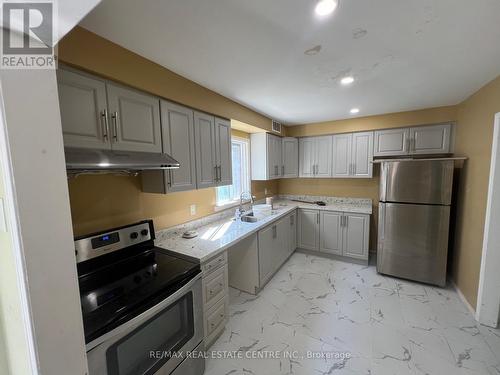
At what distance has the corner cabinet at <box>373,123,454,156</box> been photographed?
293 cm

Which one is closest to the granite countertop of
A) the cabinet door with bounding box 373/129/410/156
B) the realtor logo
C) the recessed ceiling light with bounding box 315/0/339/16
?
the cabinet door with bounding box 373/129/410/156

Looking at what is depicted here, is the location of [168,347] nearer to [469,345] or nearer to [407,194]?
[469,345]

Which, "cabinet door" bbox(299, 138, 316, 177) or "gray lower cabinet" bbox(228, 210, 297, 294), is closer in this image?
"gray lower cabinet" bbox(228, 210, 297, 294)

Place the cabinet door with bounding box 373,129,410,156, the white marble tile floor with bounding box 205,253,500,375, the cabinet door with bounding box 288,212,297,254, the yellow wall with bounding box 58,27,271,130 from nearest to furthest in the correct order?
the yellow wall with bounding box 58,27,271,130, the white marble tile floor with bounding box 205,253,500,375, the cabinet door with bounding box 373,129,410,156, the cabinet door with bounding box 288,212,297,254

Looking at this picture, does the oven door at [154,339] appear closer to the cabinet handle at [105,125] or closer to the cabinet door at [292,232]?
the cabinet handle at [105,125]

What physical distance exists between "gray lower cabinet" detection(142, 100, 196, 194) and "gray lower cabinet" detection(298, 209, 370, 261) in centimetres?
237

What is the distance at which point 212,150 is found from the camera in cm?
222

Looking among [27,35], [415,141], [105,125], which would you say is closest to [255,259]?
[105,125]

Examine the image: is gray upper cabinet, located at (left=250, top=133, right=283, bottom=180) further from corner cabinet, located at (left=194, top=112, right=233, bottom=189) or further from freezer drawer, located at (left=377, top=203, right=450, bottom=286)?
freezer drawer, located at (left=377, top=203, right=450, bottom=286)

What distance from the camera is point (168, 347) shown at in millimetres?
1336

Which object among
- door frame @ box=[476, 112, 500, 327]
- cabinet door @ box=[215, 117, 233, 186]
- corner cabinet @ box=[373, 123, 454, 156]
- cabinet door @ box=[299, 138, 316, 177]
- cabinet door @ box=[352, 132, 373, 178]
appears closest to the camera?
door frame @ box=[476, 112, 500, 327]

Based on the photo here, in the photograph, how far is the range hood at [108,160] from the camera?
109 centimetres

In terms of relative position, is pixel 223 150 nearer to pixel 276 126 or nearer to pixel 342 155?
pixel 276 126

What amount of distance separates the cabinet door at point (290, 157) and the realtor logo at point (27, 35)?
3.45 metres
